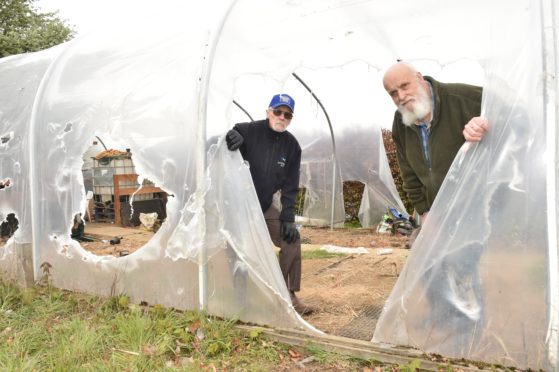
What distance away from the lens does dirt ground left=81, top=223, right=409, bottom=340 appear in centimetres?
387

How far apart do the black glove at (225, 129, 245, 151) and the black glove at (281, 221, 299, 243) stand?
79 cm

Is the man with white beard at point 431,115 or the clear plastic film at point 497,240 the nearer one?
the clear plastic film at point 497,240

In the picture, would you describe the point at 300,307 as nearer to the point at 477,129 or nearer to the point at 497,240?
the point at 497,240

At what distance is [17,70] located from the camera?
532 centimetres

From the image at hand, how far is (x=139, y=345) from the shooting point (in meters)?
3.25

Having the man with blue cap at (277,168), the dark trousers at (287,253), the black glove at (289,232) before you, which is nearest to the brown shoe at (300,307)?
the man with blue cap at (277,168)

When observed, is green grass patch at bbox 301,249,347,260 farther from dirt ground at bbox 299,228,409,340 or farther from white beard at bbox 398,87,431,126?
white beard at bbox 398,87,431,126

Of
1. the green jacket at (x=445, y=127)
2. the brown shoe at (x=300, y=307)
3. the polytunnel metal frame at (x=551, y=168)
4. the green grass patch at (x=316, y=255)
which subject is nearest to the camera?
the polytunnel metal frame at (x=551, y=168)

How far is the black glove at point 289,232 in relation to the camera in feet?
12.4

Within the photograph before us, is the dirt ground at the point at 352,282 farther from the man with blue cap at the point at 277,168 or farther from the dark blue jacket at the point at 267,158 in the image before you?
the dark blue jacket at the point at 267,158

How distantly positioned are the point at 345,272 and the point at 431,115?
2.84 metres

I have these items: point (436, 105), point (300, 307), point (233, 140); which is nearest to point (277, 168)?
point (233, 140)

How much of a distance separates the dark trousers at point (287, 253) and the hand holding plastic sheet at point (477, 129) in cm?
173

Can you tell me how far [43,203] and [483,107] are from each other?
159 inches
